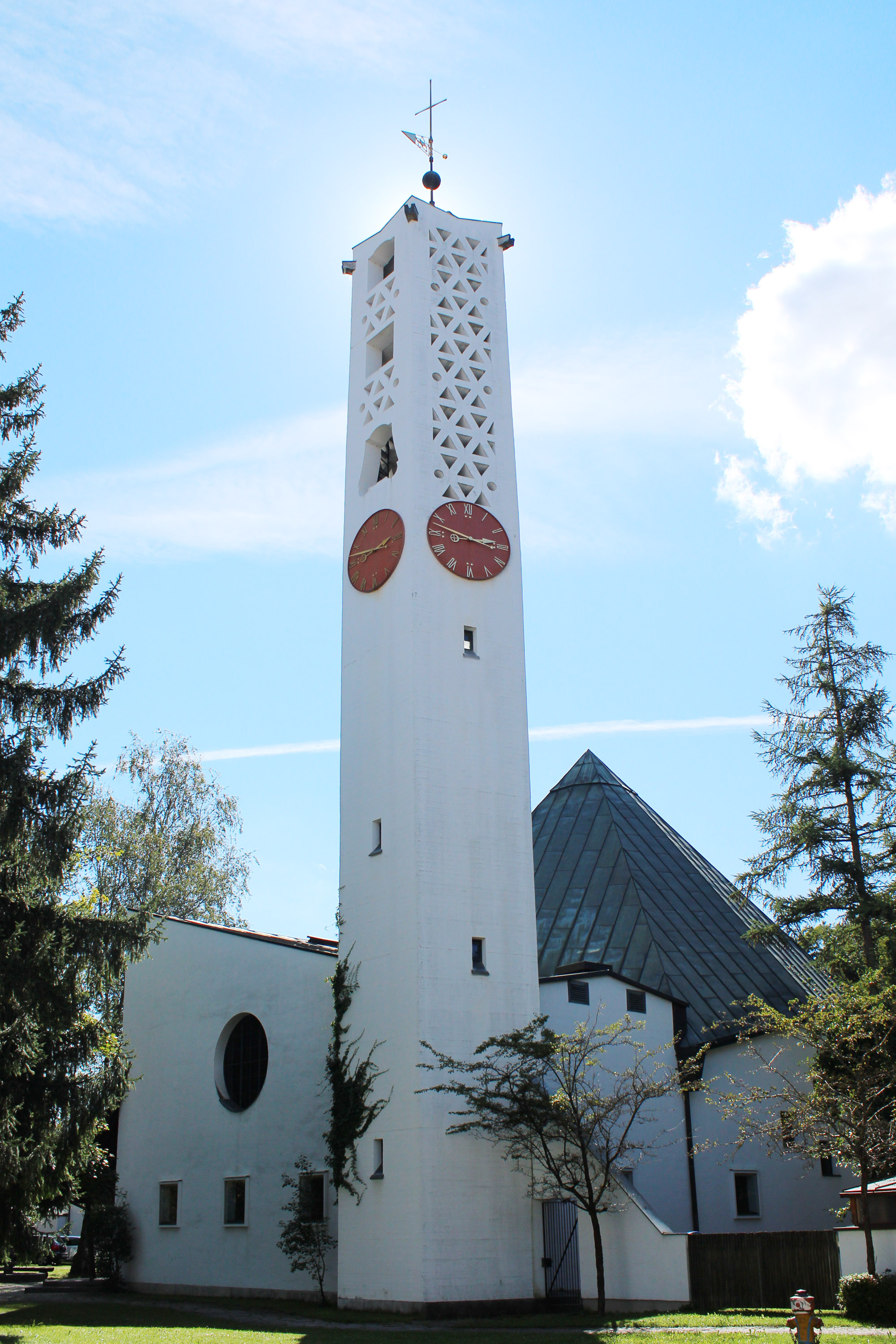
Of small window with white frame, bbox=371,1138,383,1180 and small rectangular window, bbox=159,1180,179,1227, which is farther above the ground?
small window with white frame, bbox=371,1138,383,1180

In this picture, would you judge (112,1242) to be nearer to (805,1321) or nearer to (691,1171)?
(691,1171)

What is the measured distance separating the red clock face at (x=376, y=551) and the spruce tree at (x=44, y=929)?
25.4 feet

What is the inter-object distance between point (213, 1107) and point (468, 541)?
579 inches

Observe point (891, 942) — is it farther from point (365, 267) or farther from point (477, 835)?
point (365, 267)

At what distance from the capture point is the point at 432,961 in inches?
837

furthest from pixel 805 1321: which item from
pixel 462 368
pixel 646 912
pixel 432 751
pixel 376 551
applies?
pixel 462 368

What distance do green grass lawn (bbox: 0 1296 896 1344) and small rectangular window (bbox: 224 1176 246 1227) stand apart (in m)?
4.10

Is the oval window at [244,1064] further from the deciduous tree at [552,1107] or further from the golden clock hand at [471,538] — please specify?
the golden clock hand at [471,538]

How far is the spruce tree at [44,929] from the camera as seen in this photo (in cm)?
1606

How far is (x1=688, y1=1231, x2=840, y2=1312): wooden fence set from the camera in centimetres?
1748

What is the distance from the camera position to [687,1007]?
87.2ft

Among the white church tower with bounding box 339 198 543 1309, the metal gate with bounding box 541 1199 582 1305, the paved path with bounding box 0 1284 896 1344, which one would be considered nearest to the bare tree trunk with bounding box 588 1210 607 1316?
the paved path with bounding box 0 1284 896 1344

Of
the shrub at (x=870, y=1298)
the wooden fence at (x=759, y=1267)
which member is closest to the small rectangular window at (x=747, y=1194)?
the wooden fence at (x=759, y=1267)

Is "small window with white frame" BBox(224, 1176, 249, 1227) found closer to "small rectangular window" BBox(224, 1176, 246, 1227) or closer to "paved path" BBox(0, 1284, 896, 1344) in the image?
"small rectangular window" BBox(224, 1176, 246, 1227)
